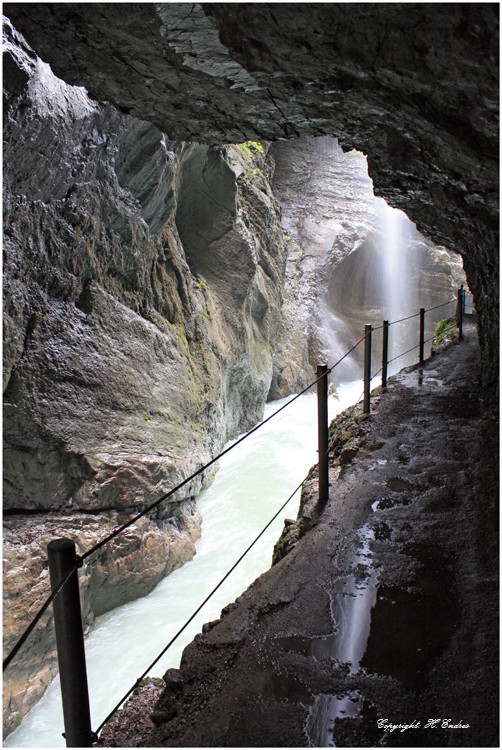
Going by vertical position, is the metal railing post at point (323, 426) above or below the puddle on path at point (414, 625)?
above

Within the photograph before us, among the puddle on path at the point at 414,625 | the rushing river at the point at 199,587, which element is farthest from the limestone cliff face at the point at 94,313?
the puddle on path at the point at 414,625

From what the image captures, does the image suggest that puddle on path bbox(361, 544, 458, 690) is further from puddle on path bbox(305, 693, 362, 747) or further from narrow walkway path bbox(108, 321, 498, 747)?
puddle on path bbox(305, 693, 362, 747)

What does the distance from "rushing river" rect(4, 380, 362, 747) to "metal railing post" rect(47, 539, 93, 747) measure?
3.60 m

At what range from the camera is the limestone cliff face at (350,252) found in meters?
19.9

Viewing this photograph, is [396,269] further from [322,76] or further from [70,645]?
[70,645]

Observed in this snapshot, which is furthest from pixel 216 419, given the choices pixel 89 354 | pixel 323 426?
pixel 323 426

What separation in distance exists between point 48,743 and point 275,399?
1178 centimetres

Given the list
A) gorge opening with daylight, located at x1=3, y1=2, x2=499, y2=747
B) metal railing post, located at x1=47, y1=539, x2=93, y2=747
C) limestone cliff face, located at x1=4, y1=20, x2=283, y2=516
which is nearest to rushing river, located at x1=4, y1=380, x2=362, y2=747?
gorge opening with daylight, located at x1=3, y1=2, x2=499, y2=747

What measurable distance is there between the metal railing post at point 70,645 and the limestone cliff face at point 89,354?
11.0 ft

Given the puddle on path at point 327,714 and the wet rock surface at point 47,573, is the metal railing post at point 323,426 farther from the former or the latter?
the wet rock surface at point 47,573

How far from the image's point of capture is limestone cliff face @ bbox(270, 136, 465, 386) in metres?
19.9

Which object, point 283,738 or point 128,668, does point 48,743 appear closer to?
point 128,668

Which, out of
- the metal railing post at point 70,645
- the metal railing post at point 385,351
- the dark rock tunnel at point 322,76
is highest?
the dark rock tunnel at point 322,76

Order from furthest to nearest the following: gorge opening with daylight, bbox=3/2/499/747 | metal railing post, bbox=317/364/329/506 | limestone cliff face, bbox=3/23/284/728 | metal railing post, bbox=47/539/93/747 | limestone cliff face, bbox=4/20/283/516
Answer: limestone cliff face, bbox=4/20/283/516 → limestone cliff face, bbox=3/23/284/728 → metal railing post, bbox=317/364/329/506 → gorge opening with daylight, bbox=3/2/499/747 → metal railing post, bbox=47/539/93/747
